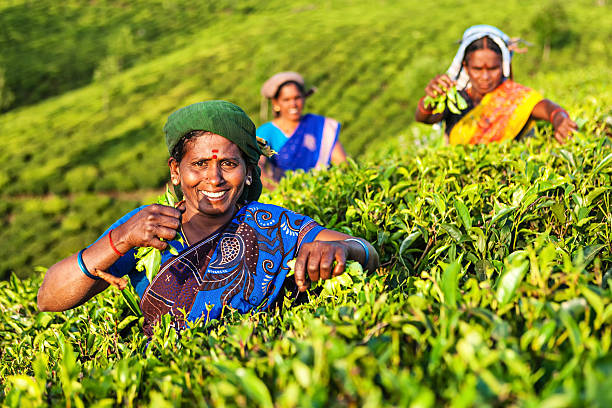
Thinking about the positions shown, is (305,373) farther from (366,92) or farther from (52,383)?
(366,92)

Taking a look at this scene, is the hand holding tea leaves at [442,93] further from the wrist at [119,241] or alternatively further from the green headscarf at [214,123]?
the wrist at [119,241]

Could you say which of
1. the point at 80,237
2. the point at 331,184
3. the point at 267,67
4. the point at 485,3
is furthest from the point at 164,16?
the point at 331,184

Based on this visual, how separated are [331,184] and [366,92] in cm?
2397

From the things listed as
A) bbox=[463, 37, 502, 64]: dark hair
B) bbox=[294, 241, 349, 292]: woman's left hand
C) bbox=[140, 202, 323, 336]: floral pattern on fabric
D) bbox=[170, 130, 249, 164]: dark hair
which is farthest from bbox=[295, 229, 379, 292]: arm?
bbox=[463, 37, 502, 64]: dark hair

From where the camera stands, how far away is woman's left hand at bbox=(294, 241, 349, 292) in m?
1.80

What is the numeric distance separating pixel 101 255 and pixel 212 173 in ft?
2.02

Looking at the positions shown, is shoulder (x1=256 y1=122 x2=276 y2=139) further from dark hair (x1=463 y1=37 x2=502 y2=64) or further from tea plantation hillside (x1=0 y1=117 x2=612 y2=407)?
tea plantation hillside (x1=0 y1=117 x2=612 y2=407)

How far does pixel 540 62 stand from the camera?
32.5 meters

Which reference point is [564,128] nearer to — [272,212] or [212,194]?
[272,212]

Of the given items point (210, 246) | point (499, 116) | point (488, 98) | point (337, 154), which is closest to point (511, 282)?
point (210, 246)

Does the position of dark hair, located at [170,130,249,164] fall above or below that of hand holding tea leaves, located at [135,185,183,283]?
above

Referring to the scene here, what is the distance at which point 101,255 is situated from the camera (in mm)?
1929

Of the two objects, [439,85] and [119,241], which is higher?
[439,85]

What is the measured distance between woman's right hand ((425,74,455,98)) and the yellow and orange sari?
543 mm
